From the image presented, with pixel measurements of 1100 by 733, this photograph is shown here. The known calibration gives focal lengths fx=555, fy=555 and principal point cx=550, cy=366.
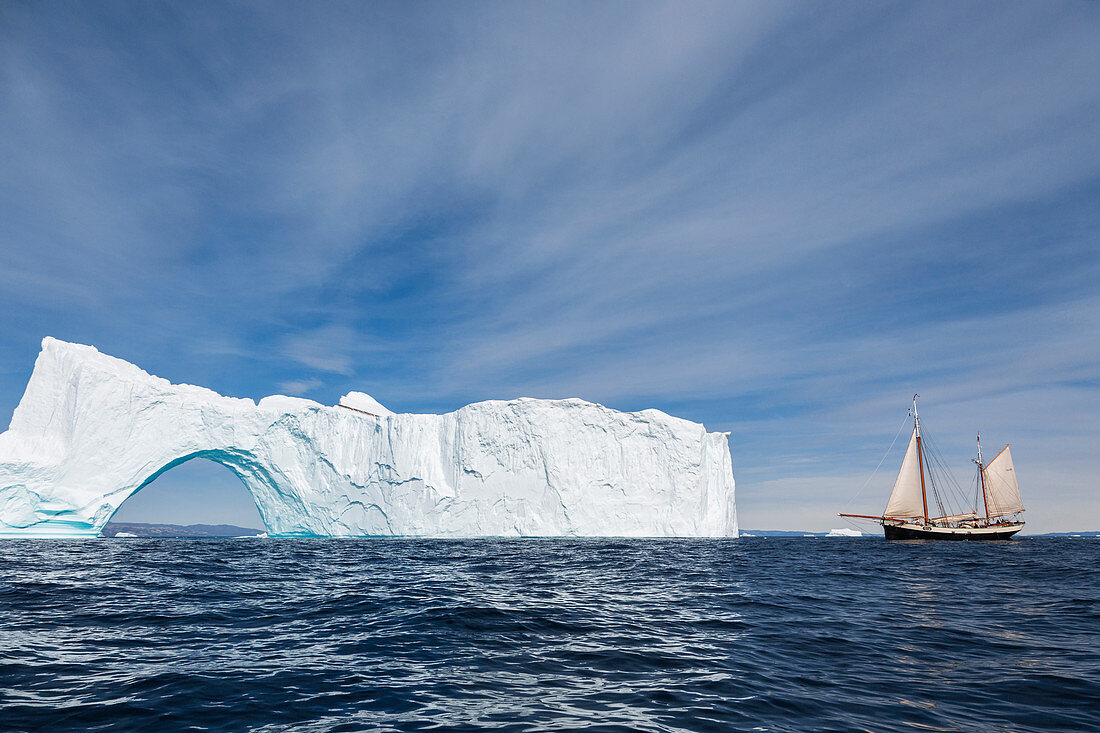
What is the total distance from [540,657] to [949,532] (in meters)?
57.8

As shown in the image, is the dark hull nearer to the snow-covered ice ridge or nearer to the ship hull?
the ship hull

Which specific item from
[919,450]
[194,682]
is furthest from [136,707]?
[919,450]

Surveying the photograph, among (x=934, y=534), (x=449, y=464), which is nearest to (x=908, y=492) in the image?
(x=934, y=534)

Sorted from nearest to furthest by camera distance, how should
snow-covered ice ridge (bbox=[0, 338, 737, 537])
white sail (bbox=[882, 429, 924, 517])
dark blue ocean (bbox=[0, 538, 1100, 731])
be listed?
dark blue ocean (bbox=[0, 538, 1100, 731]), snow-covered ice ridge (bbox=[0, 338, 737, 537]), white sail (bbox=[882, 429, 924, 517])

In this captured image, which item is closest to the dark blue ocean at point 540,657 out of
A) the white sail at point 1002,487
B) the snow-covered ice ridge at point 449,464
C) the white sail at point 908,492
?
the snow-covered ice ridge at point 449,464

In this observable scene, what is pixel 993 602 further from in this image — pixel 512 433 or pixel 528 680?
pixel 512 433

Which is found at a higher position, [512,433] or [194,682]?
[512,433]

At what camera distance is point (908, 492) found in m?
50.5

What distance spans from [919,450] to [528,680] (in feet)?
191

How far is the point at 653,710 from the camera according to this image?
15.8 feet

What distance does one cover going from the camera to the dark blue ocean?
465 centimetres

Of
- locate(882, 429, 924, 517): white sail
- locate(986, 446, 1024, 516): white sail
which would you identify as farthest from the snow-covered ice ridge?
locate(986, 446, 1024, 516): white sail

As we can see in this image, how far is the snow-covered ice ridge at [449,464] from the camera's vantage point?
39.8 m

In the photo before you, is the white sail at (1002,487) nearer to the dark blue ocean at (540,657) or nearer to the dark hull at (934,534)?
the dark hull at (934,534)
